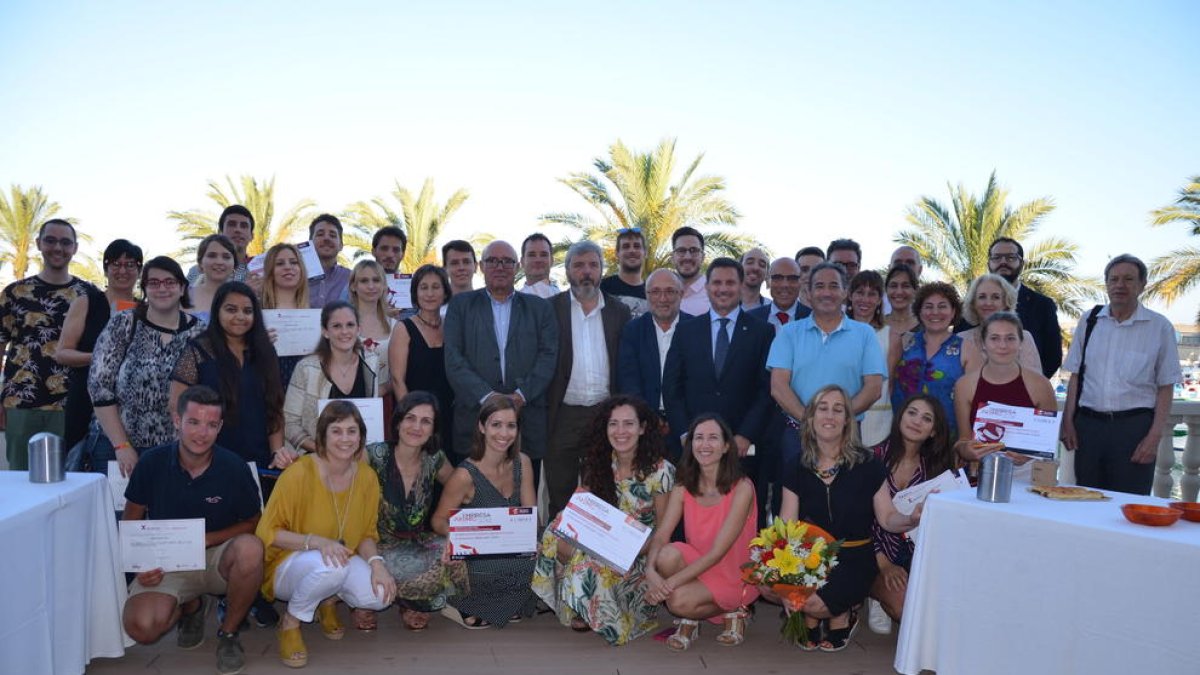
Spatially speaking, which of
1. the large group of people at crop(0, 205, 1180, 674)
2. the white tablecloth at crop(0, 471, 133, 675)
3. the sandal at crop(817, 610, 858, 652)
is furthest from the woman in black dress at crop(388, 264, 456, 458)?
the sandal at crop(817, 610, 858, 652)

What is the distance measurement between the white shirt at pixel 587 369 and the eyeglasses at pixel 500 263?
615 millimetres

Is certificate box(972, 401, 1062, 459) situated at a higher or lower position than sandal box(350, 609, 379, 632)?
higher

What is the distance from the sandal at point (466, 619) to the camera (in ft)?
15.7

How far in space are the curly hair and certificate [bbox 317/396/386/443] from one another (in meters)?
1.23

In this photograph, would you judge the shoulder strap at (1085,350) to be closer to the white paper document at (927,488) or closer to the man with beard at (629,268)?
the white paper document at (927,488)

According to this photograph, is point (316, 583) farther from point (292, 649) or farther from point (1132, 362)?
point (1132, 362)

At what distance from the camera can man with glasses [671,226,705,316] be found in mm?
6938

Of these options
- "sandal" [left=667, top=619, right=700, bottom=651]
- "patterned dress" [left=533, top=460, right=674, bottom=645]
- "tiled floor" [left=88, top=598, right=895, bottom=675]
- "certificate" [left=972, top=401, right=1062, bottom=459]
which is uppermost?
"certificate" [left=972, top=401, right=1062, bottom=459]

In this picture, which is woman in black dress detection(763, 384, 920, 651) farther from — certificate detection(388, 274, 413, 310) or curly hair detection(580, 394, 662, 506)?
certificate detection(388, 274, 413, 310)

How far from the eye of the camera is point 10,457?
5.56m

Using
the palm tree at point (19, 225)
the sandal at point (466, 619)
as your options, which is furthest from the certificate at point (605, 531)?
the palm tree at point (19, 225)

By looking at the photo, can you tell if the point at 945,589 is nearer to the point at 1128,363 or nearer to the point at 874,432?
the point at 874,432

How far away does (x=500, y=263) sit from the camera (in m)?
5.83

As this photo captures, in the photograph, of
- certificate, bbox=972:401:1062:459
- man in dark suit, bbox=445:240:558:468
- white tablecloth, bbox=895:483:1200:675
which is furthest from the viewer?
man in dark suit, bbox=445:240:558:468
